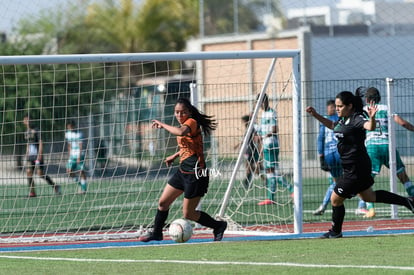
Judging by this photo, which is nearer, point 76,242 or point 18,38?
point 76,242

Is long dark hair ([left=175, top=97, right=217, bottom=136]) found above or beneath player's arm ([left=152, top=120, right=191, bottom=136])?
above

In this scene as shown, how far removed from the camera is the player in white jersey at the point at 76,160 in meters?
17.8

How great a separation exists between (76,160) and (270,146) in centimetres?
605

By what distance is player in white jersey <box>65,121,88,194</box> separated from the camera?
1777 centimetres

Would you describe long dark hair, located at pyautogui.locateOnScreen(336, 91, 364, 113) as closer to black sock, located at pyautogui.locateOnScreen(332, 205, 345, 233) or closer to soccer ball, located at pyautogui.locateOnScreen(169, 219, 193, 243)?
black sock, located at pyautogui.locateOnScreen(332, 205, 345, 233)

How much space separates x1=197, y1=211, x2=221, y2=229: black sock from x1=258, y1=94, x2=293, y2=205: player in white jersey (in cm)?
247

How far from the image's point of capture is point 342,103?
38.2 ft

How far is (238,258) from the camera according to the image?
403 inches

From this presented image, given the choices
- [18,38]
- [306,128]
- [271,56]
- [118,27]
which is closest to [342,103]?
[271,56]

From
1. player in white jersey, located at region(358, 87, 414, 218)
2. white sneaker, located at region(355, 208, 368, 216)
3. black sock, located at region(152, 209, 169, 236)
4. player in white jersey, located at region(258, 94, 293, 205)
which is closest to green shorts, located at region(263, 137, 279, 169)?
player in white jersey, located at region(258, 94, 293, 205)

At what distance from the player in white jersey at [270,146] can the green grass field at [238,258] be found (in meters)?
2.81

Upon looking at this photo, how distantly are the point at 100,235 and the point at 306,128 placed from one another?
18.7 ft

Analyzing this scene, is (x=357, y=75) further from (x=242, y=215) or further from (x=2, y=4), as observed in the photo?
(x=242, y=215)

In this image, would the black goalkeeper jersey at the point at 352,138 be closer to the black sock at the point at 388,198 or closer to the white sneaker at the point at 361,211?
the black sock at the point at 388,198
